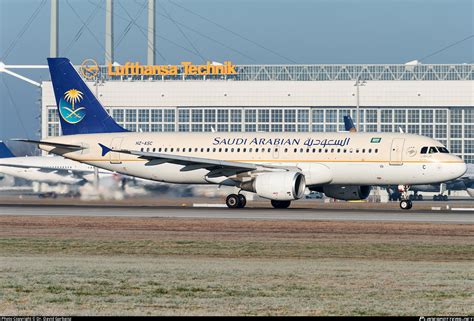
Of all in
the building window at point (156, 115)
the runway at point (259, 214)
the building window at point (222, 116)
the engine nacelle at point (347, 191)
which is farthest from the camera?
the building window at point (156, 115)

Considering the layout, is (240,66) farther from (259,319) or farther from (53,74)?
(259,319)

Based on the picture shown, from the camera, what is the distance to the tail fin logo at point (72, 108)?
62.1 meters

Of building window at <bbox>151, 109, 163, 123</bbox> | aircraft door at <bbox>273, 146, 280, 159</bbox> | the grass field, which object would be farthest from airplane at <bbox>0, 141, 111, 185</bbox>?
the grass field

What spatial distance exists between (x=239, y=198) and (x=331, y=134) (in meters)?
6.43

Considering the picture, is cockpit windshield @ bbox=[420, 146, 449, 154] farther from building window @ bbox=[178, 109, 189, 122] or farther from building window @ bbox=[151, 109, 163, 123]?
building window @ bbox=[151, 109, 163, 123]

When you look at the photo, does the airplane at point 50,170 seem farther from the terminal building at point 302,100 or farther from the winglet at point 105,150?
the terminal building at point 302,100

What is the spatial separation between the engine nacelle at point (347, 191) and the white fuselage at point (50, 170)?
33544 millimetres

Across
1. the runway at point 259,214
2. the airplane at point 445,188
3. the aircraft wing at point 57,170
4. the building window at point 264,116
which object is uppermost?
the building window at point 264,116

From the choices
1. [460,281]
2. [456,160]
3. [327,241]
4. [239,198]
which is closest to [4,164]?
[239,198]

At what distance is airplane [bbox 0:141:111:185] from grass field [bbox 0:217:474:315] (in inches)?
1803

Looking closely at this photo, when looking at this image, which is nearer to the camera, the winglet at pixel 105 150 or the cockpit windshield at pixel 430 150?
the cockpit windshield at pixel 430 150

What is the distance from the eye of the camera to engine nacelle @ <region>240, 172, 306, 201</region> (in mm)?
52125

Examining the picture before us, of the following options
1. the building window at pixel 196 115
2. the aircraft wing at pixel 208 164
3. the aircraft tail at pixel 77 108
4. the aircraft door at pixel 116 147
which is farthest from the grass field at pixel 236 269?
the building window at pixel 196 115

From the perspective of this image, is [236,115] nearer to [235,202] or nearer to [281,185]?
[235,202]
